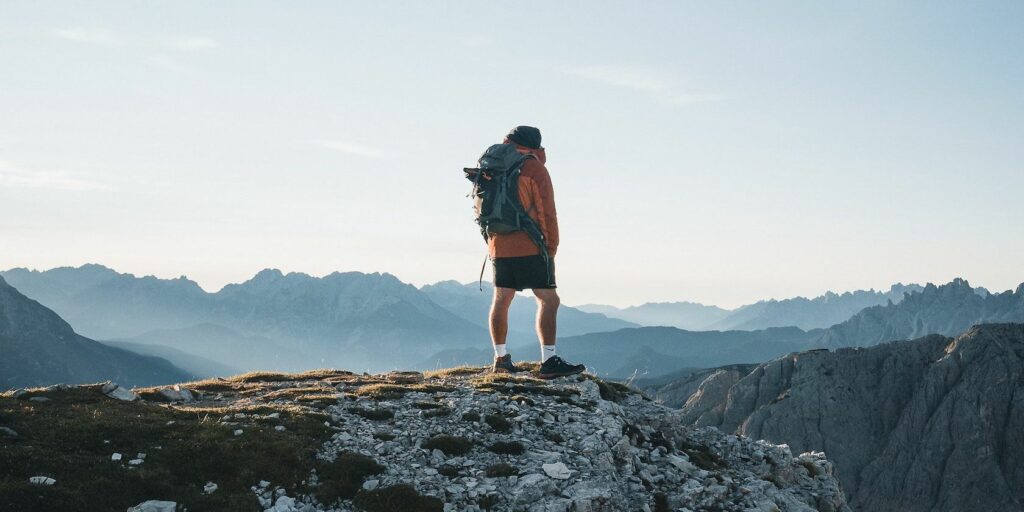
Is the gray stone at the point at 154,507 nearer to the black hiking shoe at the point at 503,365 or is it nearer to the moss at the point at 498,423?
the moss at the point at 498,423

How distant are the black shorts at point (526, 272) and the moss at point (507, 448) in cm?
512

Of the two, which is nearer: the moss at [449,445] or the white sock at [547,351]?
the moss at [449,445]

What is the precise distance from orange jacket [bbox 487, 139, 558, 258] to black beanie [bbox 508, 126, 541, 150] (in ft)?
2.52

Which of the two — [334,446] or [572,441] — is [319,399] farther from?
[572,441]

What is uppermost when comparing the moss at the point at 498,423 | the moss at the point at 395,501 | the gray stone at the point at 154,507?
the moss at the point at 498,423

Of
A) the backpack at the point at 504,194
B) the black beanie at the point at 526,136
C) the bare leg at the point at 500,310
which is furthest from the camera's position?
the black beanie at the point at 526,136

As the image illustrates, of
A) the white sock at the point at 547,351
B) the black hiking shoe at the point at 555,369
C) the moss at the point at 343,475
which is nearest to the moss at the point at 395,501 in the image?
the moss at the point at 343,475

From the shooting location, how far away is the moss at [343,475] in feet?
38.4

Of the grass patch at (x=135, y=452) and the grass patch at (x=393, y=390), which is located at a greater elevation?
the grass patch at (x=393, y=390)

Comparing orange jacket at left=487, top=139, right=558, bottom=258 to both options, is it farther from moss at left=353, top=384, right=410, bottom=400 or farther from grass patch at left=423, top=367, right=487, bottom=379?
grass patch at left=423, top=367, right=487, bottom=379

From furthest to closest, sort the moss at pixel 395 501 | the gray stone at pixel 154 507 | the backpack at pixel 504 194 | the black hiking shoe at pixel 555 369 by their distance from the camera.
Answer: the black hiking shoe at pixel 555 369, the backpack at pixel 504 194, the moss at pixel 395 501, the gray stone at pixel 154 507

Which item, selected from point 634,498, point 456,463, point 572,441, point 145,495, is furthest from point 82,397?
point 634,498

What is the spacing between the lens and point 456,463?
13.3 m

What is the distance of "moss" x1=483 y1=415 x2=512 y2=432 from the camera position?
49.2 ft
